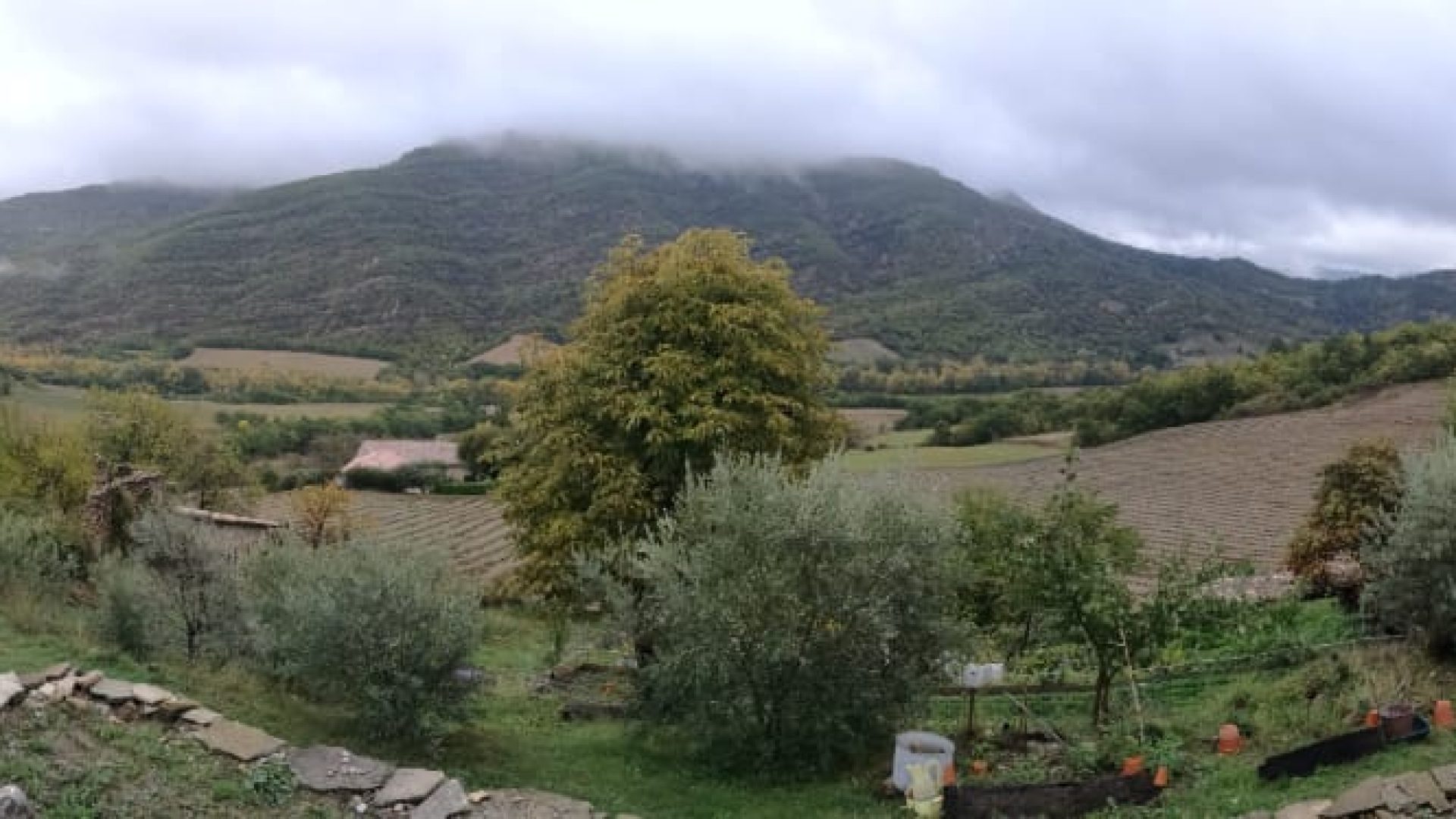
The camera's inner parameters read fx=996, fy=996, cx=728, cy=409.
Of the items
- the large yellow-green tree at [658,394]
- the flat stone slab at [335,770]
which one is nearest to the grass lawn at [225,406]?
the large yellow-green tree at [658,394]

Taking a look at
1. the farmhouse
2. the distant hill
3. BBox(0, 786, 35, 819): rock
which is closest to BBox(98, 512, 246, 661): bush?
BBox(0, 786, 35, 819): rock

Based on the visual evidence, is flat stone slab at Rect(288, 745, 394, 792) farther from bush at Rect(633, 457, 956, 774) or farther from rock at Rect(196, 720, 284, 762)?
bush at Rect(633, 457, 956, 774)

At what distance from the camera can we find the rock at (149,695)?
36.7 ft

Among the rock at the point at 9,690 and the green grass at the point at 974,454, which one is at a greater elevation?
the rock at the point at 9,690

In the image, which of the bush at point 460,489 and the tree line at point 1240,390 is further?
the bush at point 460,489

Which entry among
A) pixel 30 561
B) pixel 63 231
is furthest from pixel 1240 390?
pixel 63 231

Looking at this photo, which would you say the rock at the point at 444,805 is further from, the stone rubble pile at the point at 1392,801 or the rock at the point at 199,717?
the stone rubble pile at the point at 1392,801

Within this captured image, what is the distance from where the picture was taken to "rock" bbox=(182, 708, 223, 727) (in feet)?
36.2

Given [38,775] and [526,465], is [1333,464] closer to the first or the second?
[526,465]

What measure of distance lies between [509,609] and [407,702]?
2212 centimetres

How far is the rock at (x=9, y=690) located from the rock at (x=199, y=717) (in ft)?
5.12

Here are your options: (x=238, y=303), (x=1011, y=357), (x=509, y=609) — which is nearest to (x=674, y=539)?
(x=509, y=609)

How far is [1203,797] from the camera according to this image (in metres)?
9.84

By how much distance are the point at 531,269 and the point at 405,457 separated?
262 ft
